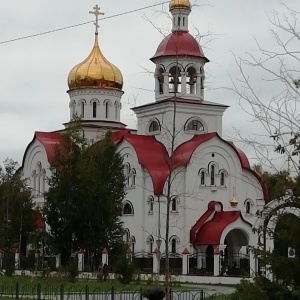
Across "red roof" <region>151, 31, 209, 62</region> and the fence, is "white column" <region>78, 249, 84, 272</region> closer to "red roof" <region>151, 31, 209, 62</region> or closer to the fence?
"red roof" <region>151, 31, 209, 62</region>

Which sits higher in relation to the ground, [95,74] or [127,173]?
[95,74]

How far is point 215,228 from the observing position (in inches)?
A: 1540

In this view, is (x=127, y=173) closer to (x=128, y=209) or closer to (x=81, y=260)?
(x=128, y=209)

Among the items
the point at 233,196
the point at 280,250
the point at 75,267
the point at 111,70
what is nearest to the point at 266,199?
the point at 233,196

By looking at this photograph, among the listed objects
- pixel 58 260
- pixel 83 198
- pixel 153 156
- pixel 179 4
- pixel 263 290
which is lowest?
pixel 263 290

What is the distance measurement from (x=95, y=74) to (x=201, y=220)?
13.0 metres

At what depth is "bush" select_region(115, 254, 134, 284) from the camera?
89.1 ft

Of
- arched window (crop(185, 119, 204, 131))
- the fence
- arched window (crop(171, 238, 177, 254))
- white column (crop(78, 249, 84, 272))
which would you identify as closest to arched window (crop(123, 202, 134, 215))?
arched window (crop(171, 238, 177, 254))

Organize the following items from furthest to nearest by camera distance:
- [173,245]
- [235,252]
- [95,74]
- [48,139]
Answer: [95,74] < [48,139] < [235,252] < [173,245]

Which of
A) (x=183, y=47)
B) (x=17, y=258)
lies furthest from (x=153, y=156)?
(x=17, y=258)

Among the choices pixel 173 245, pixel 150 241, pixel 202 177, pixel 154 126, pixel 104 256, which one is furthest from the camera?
pixel 154 126

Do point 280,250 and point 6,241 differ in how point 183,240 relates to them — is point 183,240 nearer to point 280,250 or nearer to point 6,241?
point 6,241

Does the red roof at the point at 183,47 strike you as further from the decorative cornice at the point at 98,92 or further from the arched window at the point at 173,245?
the arched window at the point at 173,245

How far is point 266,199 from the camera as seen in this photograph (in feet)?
141
